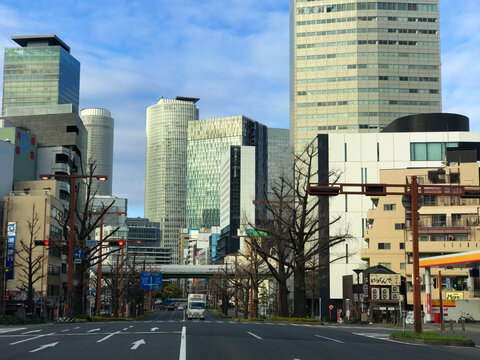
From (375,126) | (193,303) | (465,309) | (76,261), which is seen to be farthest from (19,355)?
(375,126)

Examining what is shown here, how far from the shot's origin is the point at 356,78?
556 feet

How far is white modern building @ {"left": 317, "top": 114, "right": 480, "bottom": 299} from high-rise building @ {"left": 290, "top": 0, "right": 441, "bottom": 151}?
196 feet

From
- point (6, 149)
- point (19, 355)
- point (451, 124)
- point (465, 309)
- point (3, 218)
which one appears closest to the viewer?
point (19, 355)

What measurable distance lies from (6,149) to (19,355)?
310 feet

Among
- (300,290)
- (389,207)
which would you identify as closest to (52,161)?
(389,207)

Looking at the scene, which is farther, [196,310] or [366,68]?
[366,68]

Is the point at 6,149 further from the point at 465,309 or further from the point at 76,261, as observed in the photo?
the point at 465,309

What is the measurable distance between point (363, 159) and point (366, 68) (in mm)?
69571

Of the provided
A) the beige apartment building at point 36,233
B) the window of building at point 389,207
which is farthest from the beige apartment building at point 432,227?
the beige apartment building at point 36,233

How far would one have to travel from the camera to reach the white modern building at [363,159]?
105375 millimetres

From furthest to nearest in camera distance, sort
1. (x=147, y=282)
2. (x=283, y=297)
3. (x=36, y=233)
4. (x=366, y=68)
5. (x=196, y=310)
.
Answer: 1. (x=366, y=68)
2. (x=147, y=282)
3. (x=36, y=233)
4. (x=196, y=310)
5. (x=283, y=297)

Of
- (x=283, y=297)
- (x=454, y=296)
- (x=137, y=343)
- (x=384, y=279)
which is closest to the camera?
(x=137, y=343)

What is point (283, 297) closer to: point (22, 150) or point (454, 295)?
point (454, 295)

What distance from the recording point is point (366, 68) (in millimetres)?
169375
